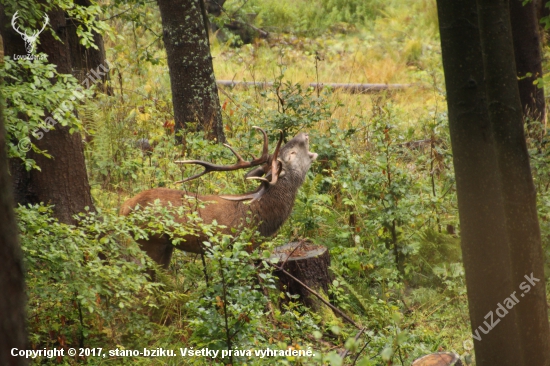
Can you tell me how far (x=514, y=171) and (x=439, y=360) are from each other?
1451mm

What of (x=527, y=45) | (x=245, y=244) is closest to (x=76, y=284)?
(x=245, y=244)

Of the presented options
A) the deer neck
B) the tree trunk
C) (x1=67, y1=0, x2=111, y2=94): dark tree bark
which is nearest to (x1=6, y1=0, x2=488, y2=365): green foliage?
the deer neck

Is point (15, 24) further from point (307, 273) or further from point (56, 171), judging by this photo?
point (307, 273)

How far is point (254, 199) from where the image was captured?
649 centimetres

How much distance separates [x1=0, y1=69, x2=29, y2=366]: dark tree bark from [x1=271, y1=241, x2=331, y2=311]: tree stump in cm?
444

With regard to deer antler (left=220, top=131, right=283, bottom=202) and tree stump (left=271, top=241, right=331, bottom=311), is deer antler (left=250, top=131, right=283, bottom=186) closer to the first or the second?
deer antler (left=220, top=131, right=283, bottom=202)

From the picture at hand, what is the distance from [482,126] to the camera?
3.77 meters

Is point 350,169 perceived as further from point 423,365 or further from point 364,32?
point 364,32

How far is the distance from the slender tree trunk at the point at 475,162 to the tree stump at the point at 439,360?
551 mm

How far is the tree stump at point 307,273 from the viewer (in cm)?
618

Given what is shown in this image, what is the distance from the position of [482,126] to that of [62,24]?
167 inches

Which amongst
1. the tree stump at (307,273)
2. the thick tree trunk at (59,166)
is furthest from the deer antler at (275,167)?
the thick tree trunk at (59,166)

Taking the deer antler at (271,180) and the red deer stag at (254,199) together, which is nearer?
the red deer stag at (254,199)

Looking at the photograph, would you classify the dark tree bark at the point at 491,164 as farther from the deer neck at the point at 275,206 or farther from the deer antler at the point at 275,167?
the deer neck at the point at 275,206
